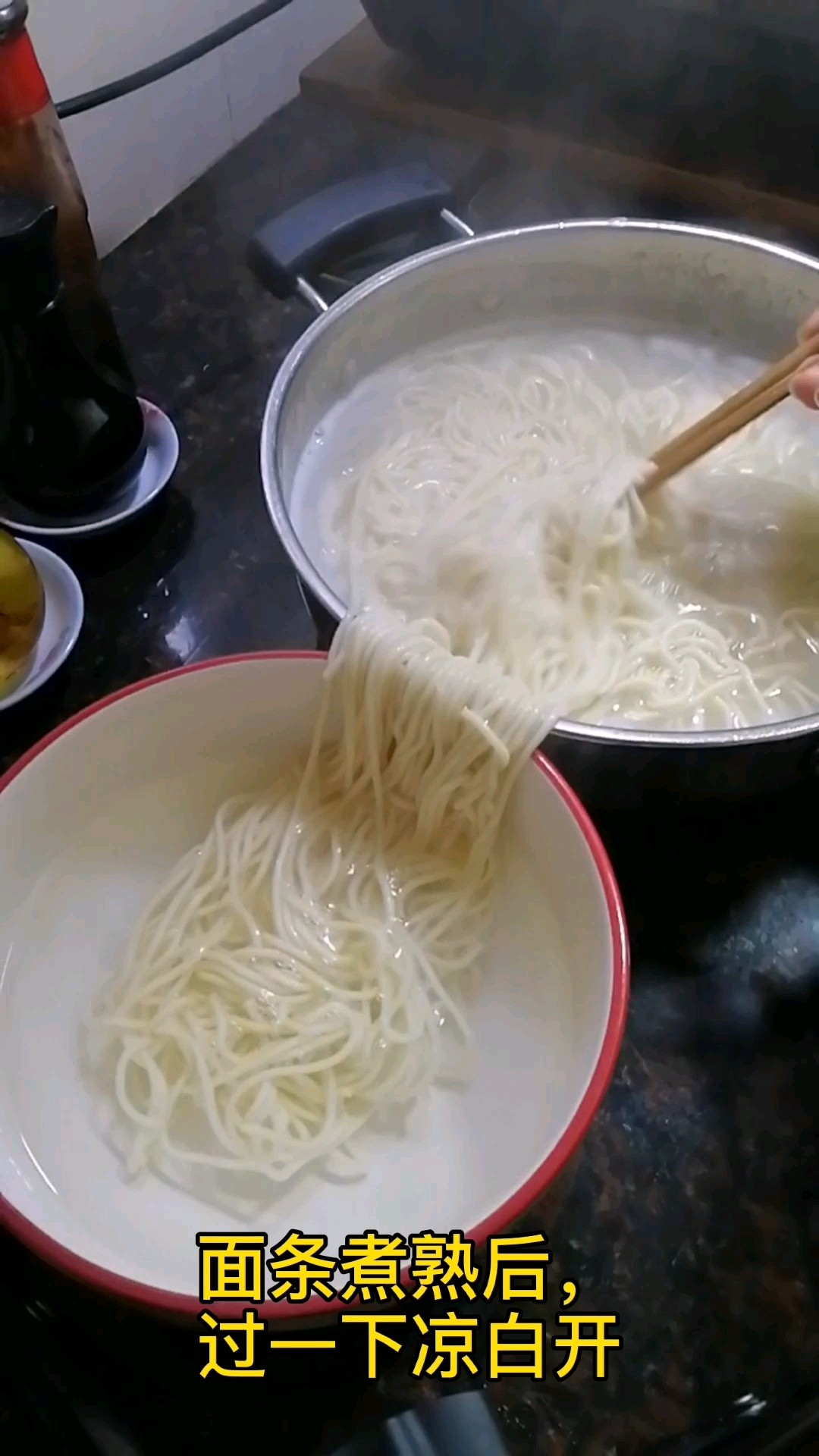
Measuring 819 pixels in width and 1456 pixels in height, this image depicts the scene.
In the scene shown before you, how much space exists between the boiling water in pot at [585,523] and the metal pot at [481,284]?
0.03 meters

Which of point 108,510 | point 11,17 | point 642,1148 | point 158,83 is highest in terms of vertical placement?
point 11,17

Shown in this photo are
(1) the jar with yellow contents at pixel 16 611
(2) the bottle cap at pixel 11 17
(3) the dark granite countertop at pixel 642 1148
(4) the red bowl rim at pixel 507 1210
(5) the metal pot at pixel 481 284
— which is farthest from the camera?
(5) the metal pot at pixel 481 284

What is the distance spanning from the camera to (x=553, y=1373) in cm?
65

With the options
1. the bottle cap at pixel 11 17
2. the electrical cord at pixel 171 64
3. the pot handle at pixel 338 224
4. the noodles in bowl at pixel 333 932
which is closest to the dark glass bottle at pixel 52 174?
the bottle cap at pixel 11 17

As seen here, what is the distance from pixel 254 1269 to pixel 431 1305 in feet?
0.55

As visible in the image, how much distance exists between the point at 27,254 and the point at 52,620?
27 centimetres

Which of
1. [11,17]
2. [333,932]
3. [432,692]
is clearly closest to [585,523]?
[432,692]

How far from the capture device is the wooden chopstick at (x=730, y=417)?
0.82 m

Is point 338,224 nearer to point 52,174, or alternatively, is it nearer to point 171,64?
point 52,174

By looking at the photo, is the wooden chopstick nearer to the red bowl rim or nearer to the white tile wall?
the red bowl rim

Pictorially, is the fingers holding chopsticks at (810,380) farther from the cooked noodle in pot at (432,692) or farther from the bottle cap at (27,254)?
the bottle cap at (27,254)

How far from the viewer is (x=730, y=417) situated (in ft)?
2.84

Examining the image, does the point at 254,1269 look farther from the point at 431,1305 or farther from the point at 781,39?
the point at 781,39

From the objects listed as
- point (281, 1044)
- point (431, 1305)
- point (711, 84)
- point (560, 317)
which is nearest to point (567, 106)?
point (711, 84)
